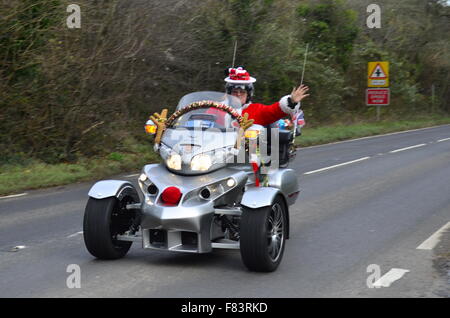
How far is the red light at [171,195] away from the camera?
672cm

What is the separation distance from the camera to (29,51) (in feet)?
51.5

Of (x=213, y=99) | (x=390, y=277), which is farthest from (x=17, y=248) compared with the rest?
(x=390, y=277)

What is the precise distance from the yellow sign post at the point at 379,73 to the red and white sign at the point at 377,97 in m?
0.72

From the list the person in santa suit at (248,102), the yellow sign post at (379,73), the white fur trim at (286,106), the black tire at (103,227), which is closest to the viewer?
the black tire at (103,227)

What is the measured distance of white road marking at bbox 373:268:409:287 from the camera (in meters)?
6.39

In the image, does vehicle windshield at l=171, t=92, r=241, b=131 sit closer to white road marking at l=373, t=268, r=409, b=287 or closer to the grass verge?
white road marking at l=373, t=268, r=409, b=287

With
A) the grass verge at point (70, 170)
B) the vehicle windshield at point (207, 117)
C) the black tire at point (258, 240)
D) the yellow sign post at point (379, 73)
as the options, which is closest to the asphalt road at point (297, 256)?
the black tire at point (258, 240)

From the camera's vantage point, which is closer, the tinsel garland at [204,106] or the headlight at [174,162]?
the headlight at [174,162]

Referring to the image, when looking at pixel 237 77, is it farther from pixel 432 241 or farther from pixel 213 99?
pixel 432 241

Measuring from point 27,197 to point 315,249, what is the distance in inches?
227

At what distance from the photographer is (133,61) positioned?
19.4 meters

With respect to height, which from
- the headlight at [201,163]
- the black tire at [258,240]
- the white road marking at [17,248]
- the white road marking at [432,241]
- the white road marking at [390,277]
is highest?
the headlight at [201,163]

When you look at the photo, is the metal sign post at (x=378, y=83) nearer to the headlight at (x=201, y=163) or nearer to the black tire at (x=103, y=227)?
the headlight at (x=201, y=163)
